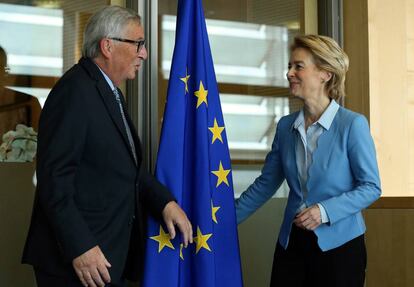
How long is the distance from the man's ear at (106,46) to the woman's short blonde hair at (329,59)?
80 centimetres

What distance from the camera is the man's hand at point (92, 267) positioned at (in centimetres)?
223

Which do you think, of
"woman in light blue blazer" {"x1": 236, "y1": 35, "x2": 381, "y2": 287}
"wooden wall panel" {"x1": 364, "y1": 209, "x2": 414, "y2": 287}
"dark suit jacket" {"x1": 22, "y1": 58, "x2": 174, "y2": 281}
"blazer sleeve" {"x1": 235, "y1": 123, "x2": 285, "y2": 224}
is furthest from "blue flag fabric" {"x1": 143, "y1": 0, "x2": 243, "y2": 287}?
"wooden wall panel" {"x1": 364, "y1": 209, "x2": 414, "y2": 287}

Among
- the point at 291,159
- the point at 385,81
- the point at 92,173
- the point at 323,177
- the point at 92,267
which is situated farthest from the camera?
the point at 385,81

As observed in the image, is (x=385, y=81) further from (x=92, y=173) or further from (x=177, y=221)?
(x=92, y=173)

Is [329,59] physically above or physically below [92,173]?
above

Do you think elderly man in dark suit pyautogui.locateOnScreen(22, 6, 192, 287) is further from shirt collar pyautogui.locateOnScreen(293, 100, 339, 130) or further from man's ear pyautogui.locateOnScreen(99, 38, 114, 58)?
shirt collar pyautogui.locateOnScreen(293, 100, 339, 130)

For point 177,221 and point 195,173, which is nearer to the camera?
point 177,221

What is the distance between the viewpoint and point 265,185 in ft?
10.1

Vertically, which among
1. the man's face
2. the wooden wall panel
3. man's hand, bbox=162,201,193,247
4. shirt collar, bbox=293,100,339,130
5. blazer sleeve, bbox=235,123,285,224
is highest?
the man's face

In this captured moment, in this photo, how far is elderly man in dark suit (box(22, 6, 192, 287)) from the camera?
88.3 inches

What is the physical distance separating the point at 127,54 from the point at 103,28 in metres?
0.12

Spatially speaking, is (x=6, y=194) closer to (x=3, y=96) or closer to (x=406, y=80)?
(x=3, y=96)

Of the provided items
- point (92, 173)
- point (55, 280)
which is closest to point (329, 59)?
point (92, 173)

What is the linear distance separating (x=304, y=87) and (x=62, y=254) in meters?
1.17
